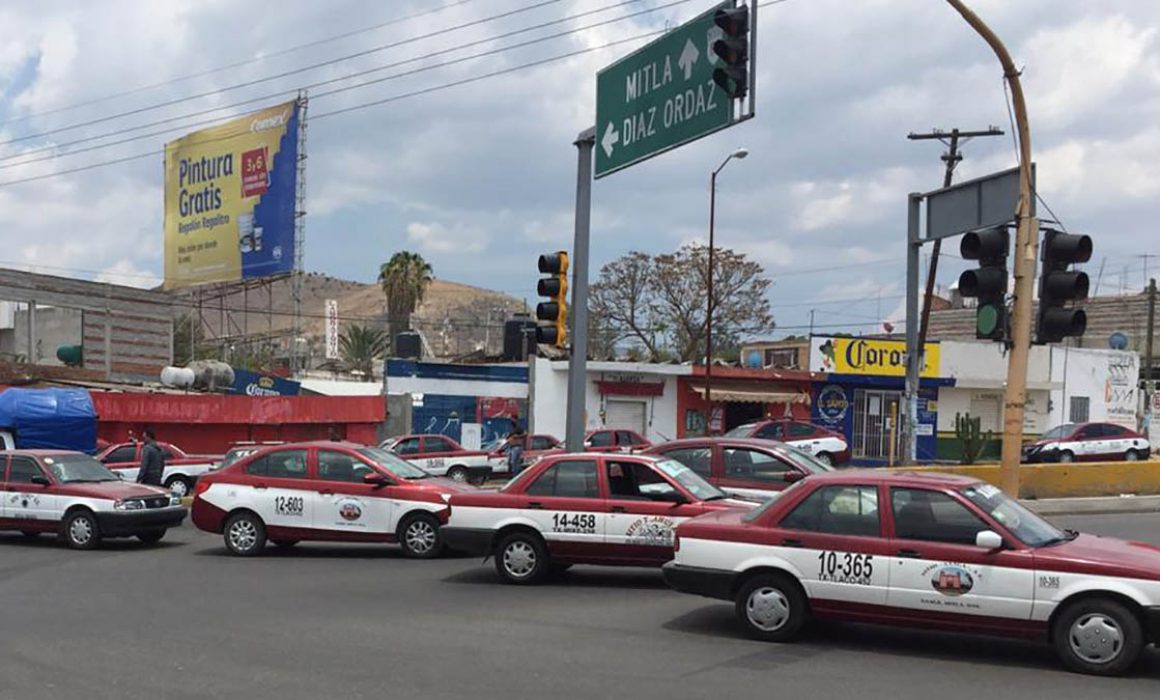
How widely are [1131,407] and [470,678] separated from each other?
157 ft

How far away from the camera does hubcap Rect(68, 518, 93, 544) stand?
16453 mm

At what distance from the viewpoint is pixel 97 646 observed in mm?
9289

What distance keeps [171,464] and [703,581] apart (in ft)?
63.2

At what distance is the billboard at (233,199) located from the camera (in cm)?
4600

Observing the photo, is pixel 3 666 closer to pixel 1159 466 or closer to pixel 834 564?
pixel 834 564

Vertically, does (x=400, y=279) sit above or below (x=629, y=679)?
above

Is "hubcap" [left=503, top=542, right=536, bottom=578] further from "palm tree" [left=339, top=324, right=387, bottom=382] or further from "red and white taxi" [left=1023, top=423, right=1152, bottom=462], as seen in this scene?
"palm tree" [left=339, top=324, right=387, bottom=382]

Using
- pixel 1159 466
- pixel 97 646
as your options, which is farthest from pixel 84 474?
pixel 1159 466

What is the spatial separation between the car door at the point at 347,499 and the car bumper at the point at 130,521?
A: 311cm

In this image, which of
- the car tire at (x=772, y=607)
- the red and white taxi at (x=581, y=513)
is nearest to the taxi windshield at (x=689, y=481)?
the red and white taxi at (x=581, y=513)

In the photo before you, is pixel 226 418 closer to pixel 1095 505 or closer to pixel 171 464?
pixel 171 464

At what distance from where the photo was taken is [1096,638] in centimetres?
809

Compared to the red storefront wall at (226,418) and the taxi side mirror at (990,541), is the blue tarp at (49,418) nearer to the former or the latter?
the red storefront wall at (226,418)

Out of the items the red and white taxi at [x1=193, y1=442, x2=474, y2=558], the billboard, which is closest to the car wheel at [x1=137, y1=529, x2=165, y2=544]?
the red and white taxi at [x1=193, y1=442, x2=474, y2=558]
